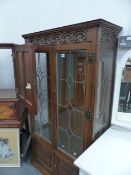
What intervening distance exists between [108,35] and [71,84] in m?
0.46

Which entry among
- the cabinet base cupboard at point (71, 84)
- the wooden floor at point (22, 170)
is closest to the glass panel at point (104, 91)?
the cabinet base cupboard at point (71, 84)

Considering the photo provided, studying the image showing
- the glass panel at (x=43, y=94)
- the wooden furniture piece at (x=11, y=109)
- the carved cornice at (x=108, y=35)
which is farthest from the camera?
the wooden furniture piece at (x=11, y=109)

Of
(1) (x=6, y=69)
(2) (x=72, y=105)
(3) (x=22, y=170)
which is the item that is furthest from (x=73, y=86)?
(1) (x=6, y=69)

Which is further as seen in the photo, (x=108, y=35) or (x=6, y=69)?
(x=6, y=69)

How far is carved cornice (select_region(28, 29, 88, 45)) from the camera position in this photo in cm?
108

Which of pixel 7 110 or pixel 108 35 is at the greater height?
pixel 108 35

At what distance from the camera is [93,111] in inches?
44.6

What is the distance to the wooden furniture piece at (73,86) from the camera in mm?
1075

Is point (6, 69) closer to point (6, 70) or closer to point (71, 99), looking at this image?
point (6, 70)

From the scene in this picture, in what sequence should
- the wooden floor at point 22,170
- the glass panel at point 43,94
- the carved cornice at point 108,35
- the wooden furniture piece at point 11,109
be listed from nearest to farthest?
the carved cornice at point 108,35, the glass panel at point 43,94, the wooden furniture piece at point 11,109, the wooden floor at point 22,170

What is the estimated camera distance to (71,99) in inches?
51.9

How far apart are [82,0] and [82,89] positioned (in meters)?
0.80

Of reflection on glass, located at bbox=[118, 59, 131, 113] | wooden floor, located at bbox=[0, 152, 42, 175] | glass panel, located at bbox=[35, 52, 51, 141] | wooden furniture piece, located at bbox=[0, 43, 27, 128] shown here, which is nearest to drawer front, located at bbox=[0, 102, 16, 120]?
wooden furniture piece, located at bbox=[0, 43, 27, 128]

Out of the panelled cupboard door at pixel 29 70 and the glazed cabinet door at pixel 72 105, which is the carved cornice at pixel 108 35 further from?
the panelled cupboard door at pixel 29 70
